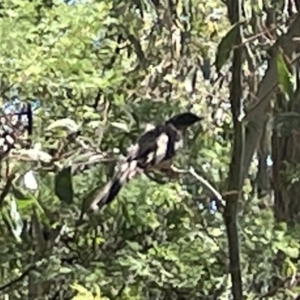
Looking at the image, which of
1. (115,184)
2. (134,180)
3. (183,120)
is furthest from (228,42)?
(134,180)

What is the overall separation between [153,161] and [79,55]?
6.56ft

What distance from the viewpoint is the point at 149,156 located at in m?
0.83

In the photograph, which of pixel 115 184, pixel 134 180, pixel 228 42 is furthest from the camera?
pixel 134 180

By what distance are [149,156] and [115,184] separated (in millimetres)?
53

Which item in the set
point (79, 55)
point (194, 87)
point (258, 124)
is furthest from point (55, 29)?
point (258, 124)

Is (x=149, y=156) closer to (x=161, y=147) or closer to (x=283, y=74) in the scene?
(x=161, y=147)

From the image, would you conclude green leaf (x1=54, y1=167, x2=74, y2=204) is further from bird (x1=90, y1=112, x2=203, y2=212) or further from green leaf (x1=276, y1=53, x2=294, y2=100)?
green leaf (x1=276, y1=53, x2=294, y2=100)

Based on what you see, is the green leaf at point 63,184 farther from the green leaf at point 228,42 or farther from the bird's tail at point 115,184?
the green leaf at point 228,42

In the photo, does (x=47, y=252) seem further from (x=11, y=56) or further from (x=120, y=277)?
(x=11, y=56)

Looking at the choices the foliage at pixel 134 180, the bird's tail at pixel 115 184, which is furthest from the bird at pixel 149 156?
the foliage at pixel 134 180

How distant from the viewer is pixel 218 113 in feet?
7.54

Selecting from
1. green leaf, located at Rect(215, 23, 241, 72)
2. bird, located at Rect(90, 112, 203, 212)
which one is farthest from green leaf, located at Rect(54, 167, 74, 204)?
green leaf, located at Rect(215, 23, 241, 72)

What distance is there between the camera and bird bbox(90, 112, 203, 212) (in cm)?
80

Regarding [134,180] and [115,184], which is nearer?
[115,184]
